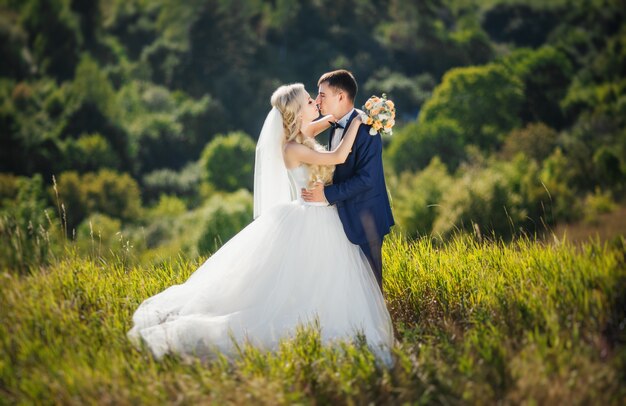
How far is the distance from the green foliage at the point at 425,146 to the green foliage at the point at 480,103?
3601mm

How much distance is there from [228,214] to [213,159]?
1960 centimetres

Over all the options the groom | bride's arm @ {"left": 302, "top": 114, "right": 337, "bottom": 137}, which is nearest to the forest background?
bride's arm @ {"left": 302, "top": 114, "right": 337, "bottom": 137}

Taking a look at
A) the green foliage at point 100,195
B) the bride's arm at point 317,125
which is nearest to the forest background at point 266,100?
the green foliage at point 100,195

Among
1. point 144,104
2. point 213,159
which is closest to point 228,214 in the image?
point 213,159

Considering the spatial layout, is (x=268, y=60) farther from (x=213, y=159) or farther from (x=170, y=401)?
(x=170, y=401)

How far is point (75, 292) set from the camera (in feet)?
17.2

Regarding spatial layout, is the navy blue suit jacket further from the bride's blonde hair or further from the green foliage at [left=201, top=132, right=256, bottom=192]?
the green foliage at [left=201, top=132, right=256, bottom=192]

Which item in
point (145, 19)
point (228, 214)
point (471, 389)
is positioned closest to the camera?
point (471, 389)

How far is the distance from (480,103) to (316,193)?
58184 mm

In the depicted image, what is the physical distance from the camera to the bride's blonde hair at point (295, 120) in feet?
17.0

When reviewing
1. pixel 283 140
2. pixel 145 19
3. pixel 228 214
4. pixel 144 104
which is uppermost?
pixel 145 19

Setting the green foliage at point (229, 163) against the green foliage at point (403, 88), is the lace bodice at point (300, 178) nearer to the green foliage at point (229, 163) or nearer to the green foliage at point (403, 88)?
the green foliage at point (229, 163)

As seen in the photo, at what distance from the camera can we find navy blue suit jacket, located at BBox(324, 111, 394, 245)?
5.01 m

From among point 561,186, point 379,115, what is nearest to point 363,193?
point 379,115
